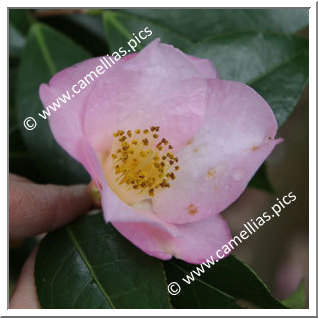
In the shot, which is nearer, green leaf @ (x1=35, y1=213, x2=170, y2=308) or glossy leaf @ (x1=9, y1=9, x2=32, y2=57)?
green leaf @ (x1=35, y1=213, x2=170, y2=308)

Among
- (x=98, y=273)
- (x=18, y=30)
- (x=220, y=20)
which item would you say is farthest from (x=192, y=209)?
(x=18, y=30)

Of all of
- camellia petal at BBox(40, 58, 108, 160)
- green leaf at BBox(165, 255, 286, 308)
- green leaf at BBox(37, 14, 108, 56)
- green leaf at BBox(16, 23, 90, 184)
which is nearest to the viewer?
camellia petal at BBox(40, 58, 108, 160)

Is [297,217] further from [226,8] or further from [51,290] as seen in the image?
[51,290]

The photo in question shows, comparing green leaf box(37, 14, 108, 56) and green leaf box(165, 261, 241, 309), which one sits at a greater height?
green leaf box(37, 14, 108, 56)

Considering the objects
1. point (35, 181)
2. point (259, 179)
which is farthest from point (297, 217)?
point (35, 181)

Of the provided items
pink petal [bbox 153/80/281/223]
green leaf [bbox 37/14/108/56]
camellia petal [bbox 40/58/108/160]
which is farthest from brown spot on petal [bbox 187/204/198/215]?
green leaf [bbox 37/14/108/56]

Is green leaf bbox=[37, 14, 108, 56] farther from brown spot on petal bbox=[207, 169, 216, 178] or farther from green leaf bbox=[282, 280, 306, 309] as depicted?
green leaf bbox=[282, 280, 306, 309]

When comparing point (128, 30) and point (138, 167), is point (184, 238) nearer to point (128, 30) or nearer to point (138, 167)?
point (138, 167)
